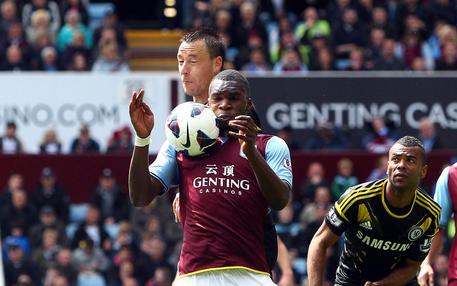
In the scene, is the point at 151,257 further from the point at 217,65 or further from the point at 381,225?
the point at 217,65

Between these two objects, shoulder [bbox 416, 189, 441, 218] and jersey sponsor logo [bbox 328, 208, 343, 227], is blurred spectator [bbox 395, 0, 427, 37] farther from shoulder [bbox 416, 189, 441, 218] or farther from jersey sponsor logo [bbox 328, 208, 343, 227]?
jersey sponsor logo [bbox 328, 208, 343, 227]

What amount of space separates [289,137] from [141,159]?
12.6 meters

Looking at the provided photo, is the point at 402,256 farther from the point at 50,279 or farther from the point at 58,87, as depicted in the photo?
the point at 58,87

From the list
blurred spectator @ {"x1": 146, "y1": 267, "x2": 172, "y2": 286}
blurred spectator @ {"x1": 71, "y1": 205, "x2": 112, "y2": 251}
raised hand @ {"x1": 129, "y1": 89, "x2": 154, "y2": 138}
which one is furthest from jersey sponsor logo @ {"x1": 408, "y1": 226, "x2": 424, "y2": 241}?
blurred spectator @ {"x1": 71, "y1": 205, "x2": 112, "y2": 251}

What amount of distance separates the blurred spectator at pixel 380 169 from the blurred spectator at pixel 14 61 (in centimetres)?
521

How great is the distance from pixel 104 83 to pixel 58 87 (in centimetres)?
64

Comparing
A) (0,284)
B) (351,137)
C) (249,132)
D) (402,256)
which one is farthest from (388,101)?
(249,132)

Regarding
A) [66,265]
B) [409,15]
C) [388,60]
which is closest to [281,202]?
[66,265]

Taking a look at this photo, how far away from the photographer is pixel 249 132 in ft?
23.9

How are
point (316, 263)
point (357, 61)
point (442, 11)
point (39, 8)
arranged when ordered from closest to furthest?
point (316, 263) < point (357, 61) < point (39, 8) < point (442, 11)

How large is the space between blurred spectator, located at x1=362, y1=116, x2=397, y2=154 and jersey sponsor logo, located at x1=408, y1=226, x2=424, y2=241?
11.4 metres

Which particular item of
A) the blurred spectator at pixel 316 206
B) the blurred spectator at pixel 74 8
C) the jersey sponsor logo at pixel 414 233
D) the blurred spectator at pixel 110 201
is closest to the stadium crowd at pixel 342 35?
the blurred spectator at pixel 74 8

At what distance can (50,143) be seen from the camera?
20297 millimetres

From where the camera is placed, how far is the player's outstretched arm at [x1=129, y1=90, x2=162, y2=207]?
7.49 meters
